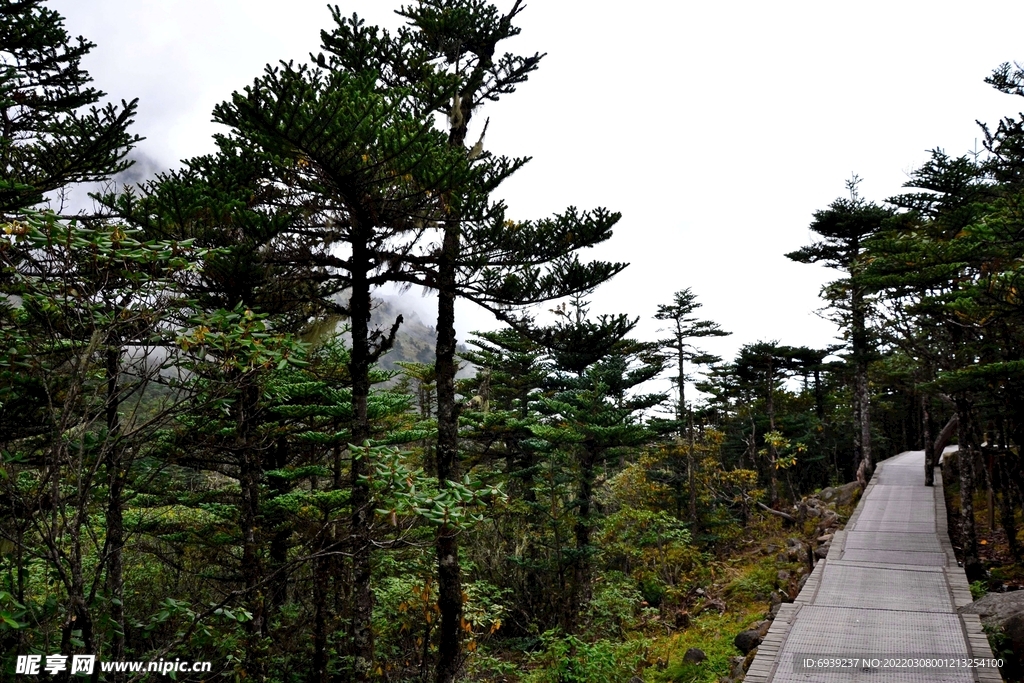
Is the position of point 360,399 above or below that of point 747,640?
above

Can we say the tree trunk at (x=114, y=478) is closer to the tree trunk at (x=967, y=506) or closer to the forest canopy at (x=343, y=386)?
the forest canopy at (x=343, y=386)

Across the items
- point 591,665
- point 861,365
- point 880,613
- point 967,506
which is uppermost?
point 861,365

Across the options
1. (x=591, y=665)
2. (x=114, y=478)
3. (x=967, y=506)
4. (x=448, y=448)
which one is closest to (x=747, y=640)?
(x=591, y=665)

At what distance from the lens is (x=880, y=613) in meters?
6.68

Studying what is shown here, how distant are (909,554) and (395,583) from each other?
9.34 m

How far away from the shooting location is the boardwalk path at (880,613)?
529cm

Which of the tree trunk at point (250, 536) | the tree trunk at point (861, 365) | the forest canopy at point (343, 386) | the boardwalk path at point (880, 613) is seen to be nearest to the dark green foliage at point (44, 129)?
the forest canopy at point (343, 386)

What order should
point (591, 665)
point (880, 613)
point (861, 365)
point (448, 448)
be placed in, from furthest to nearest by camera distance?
point (861, 365)
point (591, 665)
point (448, 448)
point (880, 613)

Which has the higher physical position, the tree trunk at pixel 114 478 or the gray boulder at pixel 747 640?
the tree trunk at pixel 114 478

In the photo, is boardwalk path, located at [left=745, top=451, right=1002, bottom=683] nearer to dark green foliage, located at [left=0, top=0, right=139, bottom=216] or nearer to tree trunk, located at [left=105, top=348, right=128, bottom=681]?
tree trunk, located at [left=105, top=348, right=128, bottom=681]

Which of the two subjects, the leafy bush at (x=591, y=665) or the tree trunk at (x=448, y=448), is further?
the leafy bush at (x=591, y=665)

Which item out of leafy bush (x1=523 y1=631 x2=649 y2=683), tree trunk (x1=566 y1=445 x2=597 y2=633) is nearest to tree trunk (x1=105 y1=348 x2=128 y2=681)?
leafy bush (x1=523 y1=631 x2=649 y2=683)

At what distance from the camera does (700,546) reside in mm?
17391

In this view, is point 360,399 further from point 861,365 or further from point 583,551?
point 861,365
